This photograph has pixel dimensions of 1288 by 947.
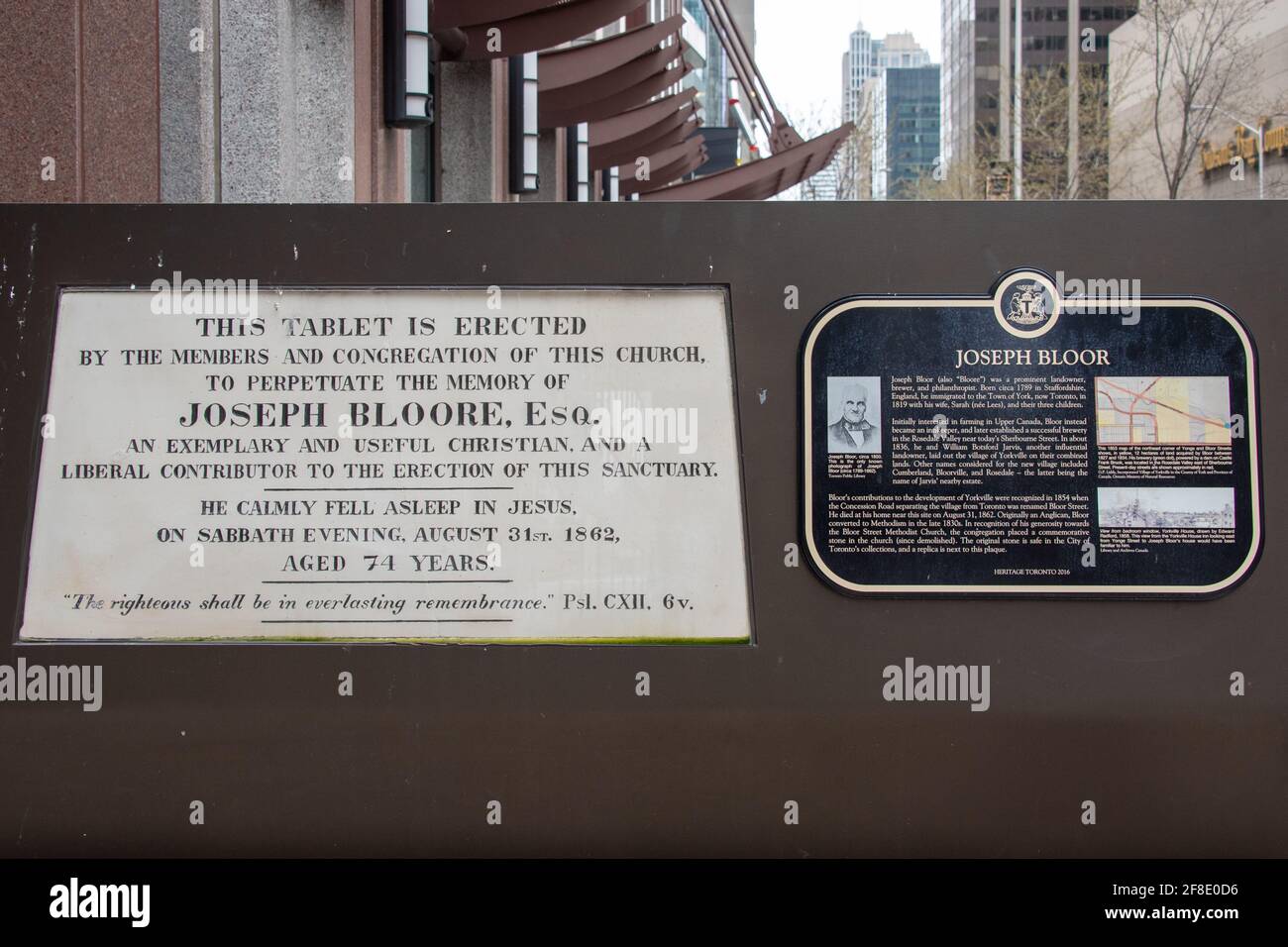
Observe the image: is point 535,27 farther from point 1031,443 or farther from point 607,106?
point 1031,443

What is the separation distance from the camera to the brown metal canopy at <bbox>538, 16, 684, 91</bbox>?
12.9 m

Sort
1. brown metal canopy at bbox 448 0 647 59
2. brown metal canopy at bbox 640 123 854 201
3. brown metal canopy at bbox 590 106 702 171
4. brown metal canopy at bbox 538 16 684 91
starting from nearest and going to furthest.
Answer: brown metal canopy at bbox 448 0 647 59 < brown metal canopy at bbox 538 16 684 91 < brown metal canopy at bbox 640 123 854 201 < brown metal canopy at bbox 590 106 702 171

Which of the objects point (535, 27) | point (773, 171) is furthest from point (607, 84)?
point (773, 171)

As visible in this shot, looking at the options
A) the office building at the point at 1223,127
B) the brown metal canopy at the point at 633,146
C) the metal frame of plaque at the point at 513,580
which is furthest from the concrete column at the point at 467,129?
the office building at the point at 1223,127

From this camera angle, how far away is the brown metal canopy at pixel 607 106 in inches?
562

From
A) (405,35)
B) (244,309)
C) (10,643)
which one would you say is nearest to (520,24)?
(405,35)

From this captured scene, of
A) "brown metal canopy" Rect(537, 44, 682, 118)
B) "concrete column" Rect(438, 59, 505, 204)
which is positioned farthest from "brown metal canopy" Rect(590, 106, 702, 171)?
"concrete column" Rect(438, 59, 505, 204)

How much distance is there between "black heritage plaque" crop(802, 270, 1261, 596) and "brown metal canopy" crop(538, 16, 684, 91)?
9.70 meters

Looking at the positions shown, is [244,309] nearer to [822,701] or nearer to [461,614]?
[461,614]

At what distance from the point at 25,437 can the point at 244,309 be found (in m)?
0.82

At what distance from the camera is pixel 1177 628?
13.1 feet

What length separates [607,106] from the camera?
1444 centimetres

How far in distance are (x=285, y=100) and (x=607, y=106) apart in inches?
286

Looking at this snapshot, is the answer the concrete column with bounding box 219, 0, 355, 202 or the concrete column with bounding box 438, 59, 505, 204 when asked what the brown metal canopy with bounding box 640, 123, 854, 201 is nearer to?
the concrete column with bounding box 438, 59, 505, 204
